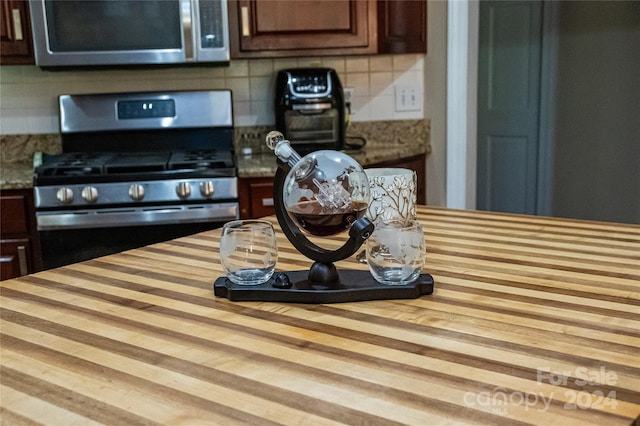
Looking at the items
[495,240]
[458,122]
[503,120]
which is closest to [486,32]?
[503,120]

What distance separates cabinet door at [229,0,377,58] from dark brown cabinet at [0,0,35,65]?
804mm

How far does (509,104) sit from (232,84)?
1.90 m

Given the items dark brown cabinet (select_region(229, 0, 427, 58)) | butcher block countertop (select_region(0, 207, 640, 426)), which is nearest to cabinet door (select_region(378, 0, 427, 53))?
dark brown cabinet (select_region(229, 0, 427, 58))

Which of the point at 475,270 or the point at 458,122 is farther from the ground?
the point at 458,122

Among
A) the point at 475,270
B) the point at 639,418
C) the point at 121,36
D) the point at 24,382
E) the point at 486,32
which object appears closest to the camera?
the point at 639,418

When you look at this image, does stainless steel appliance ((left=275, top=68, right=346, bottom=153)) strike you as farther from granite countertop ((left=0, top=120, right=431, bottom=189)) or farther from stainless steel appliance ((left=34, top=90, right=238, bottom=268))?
stainless steel appliance ((left=34, top=90, right=238, bottom=268))

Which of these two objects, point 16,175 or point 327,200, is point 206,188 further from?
point 327,200

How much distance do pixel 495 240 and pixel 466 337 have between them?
1.94 ft

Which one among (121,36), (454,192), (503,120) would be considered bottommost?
(454,192)

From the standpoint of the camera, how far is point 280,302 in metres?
1.12

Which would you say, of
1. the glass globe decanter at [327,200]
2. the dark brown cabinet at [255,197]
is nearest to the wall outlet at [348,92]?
the dark brown cabinet at [255,197]

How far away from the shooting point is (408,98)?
3.29 metres

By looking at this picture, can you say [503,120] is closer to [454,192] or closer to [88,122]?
[454,192]

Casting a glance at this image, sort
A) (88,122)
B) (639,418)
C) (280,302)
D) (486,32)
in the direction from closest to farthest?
1. (639,418)
2. (280,302)
3. (88,122)
4. (486,32)
